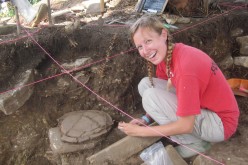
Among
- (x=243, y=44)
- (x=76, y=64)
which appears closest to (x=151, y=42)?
(x=76, y=64)

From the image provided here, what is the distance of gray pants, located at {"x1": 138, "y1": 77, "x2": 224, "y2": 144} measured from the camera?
2.26 metres

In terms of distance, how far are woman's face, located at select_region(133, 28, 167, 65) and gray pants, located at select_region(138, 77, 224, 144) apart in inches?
16.4

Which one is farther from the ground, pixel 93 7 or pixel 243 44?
pixel 93 7

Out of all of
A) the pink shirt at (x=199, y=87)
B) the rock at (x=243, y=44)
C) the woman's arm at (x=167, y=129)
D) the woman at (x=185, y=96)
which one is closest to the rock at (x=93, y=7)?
the rock at (x=243, y=44)

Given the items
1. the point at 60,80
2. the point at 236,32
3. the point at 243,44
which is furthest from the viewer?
the point at 236,32

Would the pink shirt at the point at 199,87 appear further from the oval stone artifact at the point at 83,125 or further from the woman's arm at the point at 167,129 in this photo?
the oval stone artifact at the point at 83,125

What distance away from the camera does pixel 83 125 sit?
3004 mm

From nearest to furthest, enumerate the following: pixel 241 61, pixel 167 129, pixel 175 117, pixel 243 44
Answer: pixel 167 129 → pixel 175 117 → pixel 241 61 → pixel 243 44

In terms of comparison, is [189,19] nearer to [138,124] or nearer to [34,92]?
[138,124]

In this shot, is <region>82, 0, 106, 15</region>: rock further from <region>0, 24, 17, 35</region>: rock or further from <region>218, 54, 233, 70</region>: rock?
<region>218, 54, 233, 70</region>: rock

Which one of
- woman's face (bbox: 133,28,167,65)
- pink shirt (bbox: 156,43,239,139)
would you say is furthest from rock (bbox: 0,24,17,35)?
pink shirt (bbox: 156,43,239,139)

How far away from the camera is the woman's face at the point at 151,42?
2043mm

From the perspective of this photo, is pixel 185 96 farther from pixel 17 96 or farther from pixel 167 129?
pixel 17 96

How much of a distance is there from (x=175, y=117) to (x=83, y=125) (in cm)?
110
